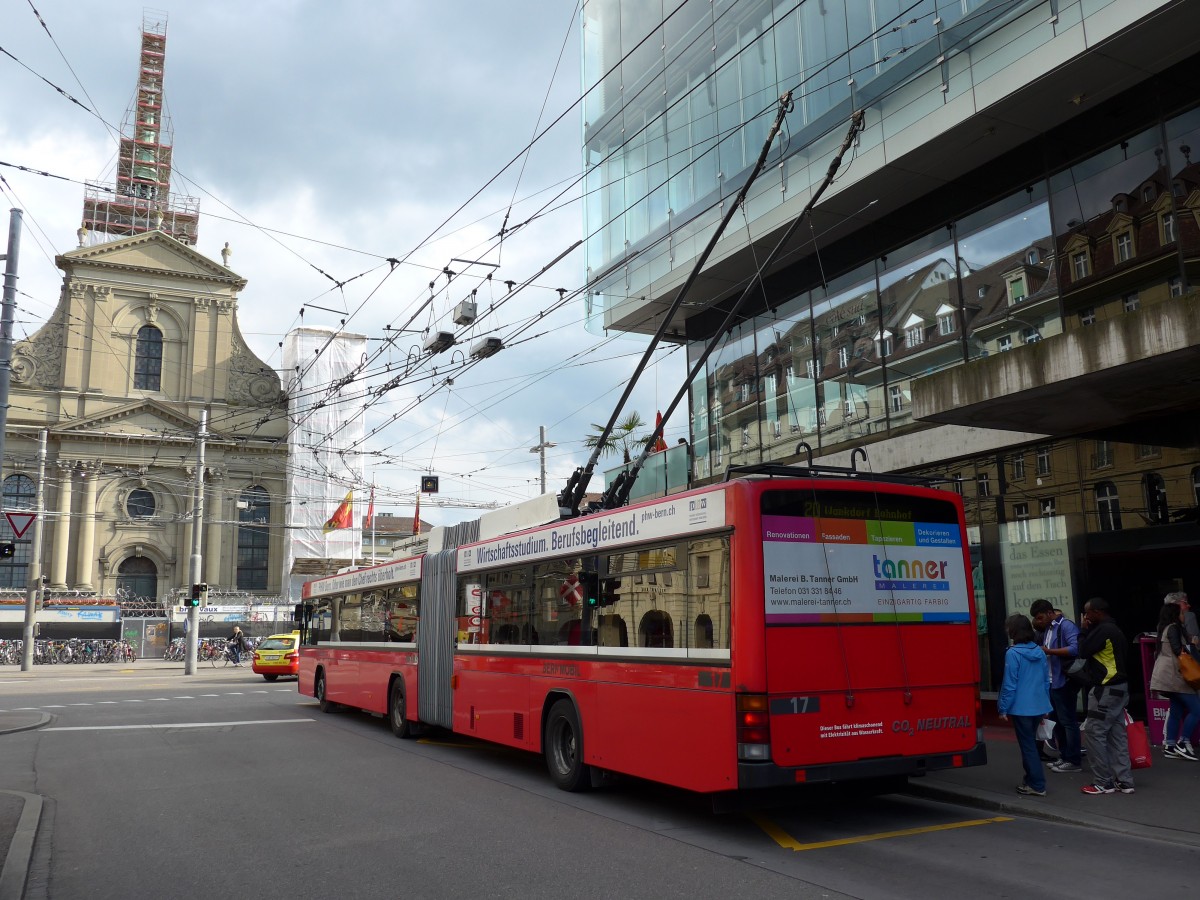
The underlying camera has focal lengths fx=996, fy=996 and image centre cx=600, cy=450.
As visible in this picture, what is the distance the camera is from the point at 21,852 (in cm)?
725

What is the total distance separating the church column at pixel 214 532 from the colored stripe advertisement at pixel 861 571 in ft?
182

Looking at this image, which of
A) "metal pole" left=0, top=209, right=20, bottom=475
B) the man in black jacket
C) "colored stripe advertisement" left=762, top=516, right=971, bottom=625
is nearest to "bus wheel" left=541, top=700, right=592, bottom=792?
"colored stripe advertisement" left=762, top=516, right=971, bottom=625

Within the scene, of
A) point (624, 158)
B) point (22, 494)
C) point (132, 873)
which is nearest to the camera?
point (132, 873)

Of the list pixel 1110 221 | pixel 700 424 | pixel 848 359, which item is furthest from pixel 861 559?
pixel 700 424

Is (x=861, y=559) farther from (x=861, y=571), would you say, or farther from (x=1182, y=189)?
(x=1182, y=189)

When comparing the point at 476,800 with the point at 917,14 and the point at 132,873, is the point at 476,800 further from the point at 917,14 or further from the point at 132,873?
the point at 917,14

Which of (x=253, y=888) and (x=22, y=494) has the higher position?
(x=22, y=494)

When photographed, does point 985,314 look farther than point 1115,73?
Yes

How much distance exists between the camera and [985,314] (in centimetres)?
1505

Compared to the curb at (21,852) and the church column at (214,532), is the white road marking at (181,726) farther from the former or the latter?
the church column at (214,532)

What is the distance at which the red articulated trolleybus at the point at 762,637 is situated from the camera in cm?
777

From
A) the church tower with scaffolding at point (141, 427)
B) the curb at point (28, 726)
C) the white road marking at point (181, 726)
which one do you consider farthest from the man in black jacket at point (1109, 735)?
the church tower with scaffolding at point (141, 427)

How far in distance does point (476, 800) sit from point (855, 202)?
11020mm

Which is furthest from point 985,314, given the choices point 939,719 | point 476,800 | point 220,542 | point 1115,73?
point 220,542
